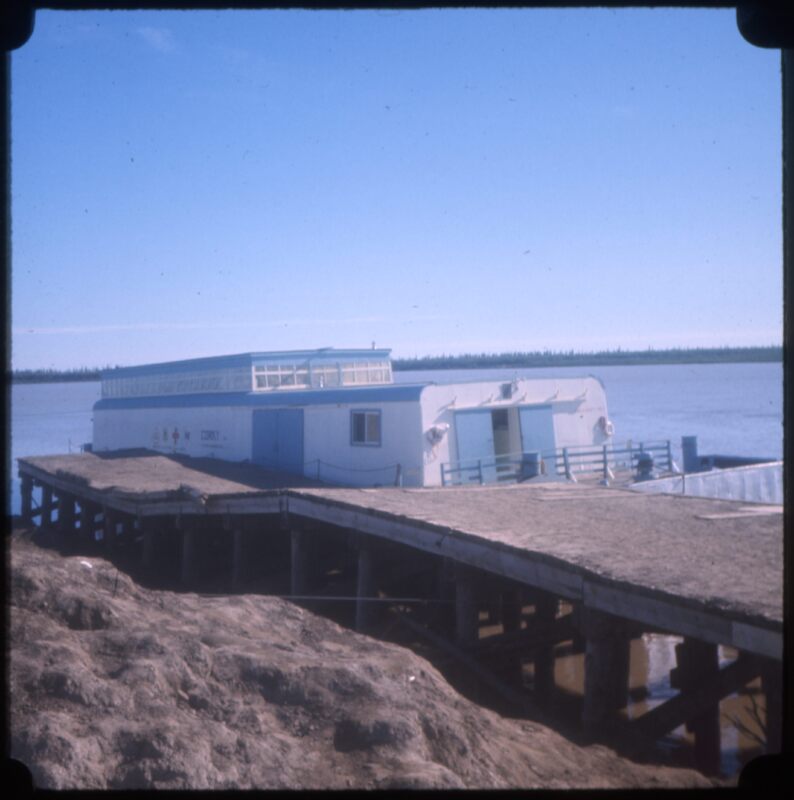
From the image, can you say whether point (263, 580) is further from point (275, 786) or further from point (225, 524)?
point (275, 786)

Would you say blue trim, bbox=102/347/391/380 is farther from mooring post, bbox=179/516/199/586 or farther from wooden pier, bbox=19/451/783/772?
mooring post, bbox=179/516/199/586

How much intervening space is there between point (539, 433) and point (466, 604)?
1034 cm

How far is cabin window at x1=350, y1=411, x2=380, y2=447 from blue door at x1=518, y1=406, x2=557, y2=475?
4.01 metres

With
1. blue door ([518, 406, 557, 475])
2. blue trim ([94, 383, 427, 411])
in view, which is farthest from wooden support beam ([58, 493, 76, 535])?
blue door ([518, 406, 557, 475])

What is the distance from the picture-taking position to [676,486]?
1908cm

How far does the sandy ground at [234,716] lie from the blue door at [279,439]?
13.5 metres

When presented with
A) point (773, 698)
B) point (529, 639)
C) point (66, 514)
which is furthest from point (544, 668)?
point (66, 514)

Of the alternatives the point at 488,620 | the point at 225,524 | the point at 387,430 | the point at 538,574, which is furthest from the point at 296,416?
the point at 538,574

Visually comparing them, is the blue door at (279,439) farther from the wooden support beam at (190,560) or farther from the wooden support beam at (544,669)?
the wooden support beam at (544,669)

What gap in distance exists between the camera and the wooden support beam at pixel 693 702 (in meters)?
7.84

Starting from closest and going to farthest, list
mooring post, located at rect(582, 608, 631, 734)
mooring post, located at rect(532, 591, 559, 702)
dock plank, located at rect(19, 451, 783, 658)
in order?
dock plank, located at rect(19, 451, 783, 658) → mooring post, located at rect(582, 608, 631, 734) → mooring post, located at rect(532, 591, 559, 702)

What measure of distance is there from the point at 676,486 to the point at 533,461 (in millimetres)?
3565

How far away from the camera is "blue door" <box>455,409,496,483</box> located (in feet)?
63.5

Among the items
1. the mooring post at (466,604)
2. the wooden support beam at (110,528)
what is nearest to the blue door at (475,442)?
the mooring post at (466,604)
